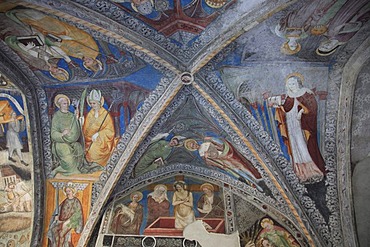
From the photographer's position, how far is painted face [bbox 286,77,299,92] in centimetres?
801

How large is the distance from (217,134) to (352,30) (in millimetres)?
3470

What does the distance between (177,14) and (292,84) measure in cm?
268

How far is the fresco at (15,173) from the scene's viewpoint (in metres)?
8.31

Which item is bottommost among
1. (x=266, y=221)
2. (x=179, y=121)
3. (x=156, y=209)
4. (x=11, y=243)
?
(x=11, y=243)

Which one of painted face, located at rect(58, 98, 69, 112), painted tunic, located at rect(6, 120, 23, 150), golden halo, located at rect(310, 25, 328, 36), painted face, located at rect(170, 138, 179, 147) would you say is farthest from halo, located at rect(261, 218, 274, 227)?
painted tunic, located at rect(6, 120, 23, 150)

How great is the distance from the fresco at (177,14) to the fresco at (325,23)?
1185mm

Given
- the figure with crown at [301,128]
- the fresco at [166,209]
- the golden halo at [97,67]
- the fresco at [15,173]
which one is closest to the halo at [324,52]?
the figure with crown at [301,128]

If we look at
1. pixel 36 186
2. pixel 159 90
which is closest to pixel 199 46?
pixel 159 90

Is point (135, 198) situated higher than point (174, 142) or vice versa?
point (174, 142)

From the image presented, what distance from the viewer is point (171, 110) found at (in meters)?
8.66

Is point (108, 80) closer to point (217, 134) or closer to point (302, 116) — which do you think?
point (217, 134)

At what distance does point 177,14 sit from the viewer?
7273 mm

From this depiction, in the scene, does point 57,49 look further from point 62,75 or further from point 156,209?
point 156,209

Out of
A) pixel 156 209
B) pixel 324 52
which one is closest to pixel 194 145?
pixel 156 209
